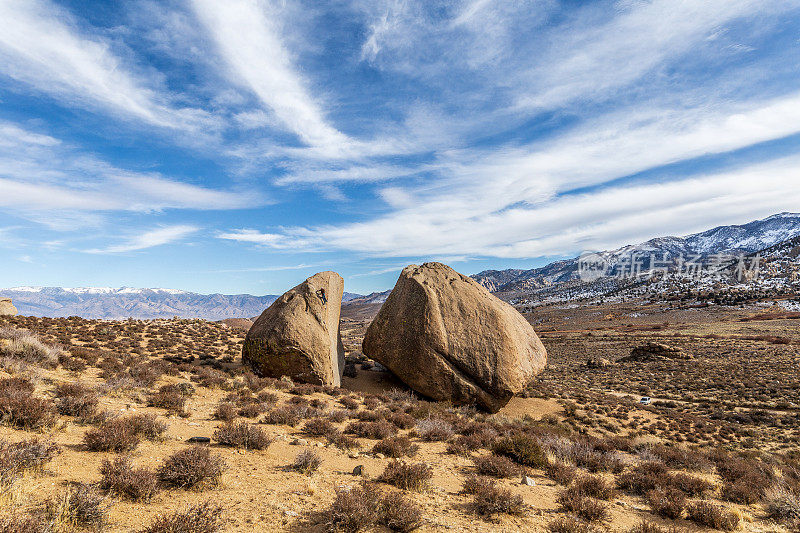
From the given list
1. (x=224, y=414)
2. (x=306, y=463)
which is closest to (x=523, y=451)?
(x=306, y=463)

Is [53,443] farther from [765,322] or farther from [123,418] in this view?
[765,322]

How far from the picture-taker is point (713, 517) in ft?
21.5

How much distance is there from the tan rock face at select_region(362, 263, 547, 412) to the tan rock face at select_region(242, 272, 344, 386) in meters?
3.00

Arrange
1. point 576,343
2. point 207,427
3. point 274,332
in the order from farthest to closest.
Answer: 1. point 576,343
2. point 274,332
3. point 207,427

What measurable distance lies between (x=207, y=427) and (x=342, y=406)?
5.77 m

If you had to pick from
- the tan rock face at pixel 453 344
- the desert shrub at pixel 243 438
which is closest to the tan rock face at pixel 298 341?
the tan rock face at pixel 453 344

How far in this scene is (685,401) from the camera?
27.0m

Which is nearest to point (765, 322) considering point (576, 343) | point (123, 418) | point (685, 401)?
point (576, 343)

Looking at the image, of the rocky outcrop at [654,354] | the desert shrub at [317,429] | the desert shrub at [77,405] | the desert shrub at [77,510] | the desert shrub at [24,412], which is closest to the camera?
the desert shrub at [77,510]

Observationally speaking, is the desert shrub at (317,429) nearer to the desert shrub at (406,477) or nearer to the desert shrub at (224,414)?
the desert shrub at (224,414)

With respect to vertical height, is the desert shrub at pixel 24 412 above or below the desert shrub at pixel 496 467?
→ above

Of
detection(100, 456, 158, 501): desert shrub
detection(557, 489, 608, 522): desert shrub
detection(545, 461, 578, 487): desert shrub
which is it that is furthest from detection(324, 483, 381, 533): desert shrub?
detection(545, 461, 578, 487): desert shrub

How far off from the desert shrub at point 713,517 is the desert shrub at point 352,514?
649 centimetres

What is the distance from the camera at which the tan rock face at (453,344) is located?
1748cm
